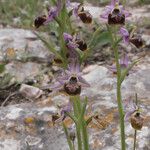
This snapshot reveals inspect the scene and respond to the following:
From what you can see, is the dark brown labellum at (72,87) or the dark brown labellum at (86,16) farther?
the dark brown labellum at (86,16)

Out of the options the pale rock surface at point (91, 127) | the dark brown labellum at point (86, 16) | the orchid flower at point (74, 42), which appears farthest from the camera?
the pale rock surface at point (91, 127)

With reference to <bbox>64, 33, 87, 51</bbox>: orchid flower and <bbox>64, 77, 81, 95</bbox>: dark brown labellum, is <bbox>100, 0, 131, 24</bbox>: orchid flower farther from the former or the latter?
<bbox>64, 77, 81, 95</bbox>: dark brown labellum

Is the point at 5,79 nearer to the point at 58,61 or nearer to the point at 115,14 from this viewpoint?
the point at 58,61

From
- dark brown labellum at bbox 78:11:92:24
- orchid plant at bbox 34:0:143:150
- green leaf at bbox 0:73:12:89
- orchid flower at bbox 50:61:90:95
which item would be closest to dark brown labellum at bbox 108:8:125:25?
orchid plant at bbox 34:0:143:150

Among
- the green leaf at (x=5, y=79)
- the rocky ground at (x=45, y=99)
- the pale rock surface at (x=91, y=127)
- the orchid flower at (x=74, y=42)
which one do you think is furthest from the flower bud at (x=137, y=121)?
the green leaf at (x=5, y=79)

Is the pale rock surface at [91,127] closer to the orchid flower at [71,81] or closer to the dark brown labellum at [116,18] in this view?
the orchid flower at [71,81]

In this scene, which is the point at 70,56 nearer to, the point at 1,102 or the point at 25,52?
the point at 1,102

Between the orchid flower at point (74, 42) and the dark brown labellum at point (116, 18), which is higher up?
the dark brown labellum at point (116, 18)

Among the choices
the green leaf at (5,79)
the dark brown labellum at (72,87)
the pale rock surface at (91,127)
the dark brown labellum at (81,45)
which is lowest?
the pale rock surface at (91,127)
